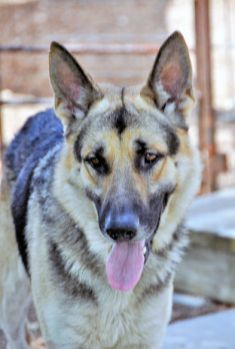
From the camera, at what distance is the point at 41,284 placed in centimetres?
392

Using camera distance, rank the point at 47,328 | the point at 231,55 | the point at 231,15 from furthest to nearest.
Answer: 1. the point at 231,15
2. the point at 231,55
3. the point at 47,328

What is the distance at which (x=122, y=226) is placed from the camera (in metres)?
3.38

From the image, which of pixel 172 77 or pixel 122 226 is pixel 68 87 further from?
pixel 122 226

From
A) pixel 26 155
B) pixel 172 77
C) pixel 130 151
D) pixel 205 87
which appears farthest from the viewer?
pixel 205 87

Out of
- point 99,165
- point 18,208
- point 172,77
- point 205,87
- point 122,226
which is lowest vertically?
point 205,87

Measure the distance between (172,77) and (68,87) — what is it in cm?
51

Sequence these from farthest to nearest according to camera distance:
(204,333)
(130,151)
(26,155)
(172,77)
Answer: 1. (204,333)
2. (26,155)
3. (172,77)
4. (130,151)

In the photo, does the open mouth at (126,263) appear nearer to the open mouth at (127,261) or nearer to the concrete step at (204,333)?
the open mouth at (127,261)

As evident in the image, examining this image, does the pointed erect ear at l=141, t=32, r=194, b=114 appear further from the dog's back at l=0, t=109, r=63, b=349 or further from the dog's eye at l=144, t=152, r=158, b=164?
the dog's back at l=0, t=109, r=63, b=349

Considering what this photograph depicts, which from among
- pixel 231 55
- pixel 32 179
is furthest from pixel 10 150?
pixel 231 55

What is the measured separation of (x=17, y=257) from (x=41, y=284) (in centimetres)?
61

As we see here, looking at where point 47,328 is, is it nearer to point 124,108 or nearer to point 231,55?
point 124,108

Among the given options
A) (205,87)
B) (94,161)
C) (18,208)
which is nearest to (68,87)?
(94,161)

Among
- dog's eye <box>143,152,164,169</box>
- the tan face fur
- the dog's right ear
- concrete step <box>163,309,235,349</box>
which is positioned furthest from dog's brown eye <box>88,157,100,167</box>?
concrete step <box>163,309,235,349</box>
